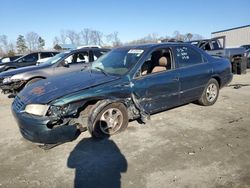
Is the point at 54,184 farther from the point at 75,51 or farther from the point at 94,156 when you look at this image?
the point at 75,51

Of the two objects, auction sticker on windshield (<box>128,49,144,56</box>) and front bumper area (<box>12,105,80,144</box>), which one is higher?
auction sticker on windshield (<box>128,49,144,56</box>)

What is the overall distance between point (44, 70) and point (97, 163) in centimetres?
553

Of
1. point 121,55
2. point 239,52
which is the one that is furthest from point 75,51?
point 239,52

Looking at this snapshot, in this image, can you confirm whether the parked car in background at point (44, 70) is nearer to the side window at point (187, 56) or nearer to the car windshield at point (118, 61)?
the car windshield at point (118, 61)

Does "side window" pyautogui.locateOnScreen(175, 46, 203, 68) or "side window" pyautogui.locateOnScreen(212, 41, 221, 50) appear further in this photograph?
"side window" pyautogui.locateOnScreen(212, 41, 221, 50)

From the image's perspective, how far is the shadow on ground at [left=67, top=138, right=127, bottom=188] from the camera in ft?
10.5

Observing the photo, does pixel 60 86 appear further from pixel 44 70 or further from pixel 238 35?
pixel 238 35

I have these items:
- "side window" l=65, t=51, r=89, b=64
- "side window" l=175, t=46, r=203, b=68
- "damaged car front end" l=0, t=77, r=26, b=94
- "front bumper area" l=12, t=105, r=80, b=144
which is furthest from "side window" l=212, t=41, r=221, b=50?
"front bumper area" l=12, t=105, r=80, b=144

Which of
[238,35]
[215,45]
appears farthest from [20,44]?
[215,45]

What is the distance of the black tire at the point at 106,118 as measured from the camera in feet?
14.2

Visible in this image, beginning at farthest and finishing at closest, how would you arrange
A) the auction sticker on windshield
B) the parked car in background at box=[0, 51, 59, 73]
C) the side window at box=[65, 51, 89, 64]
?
the parked car in background at box=[0, 51, 59, 73] < the side window at box=[65, 51, 89, 64] < the auction sticker on windshield

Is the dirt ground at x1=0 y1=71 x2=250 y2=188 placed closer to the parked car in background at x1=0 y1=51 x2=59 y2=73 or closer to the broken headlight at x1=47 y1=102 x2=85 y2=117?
the broken headlight at x1=47 y1=102 x2=85 y2=117

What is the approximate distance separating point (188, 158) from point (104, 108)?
5.33ft

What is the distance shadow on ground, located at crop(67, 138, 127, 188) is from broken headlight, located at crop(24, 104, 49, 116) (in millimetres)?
802
